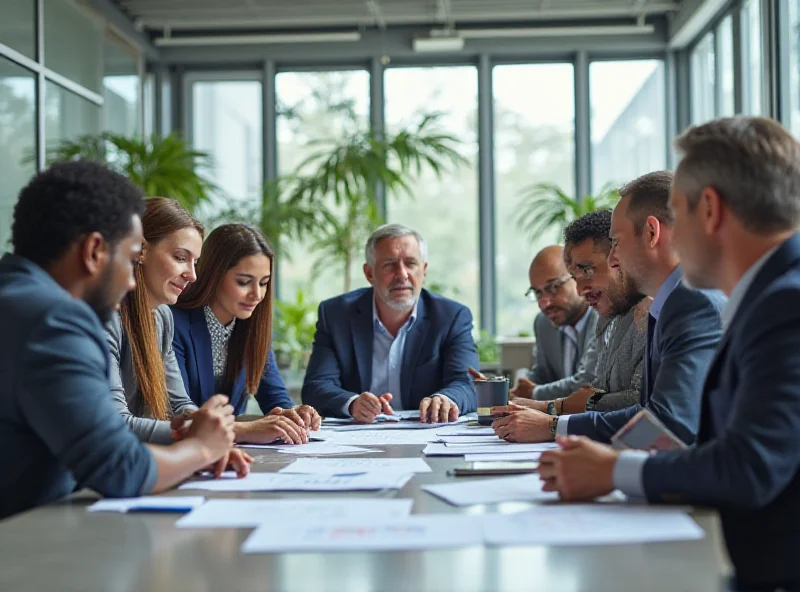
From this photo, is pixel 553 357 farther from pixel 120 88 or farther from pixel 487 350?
pixel 120 88

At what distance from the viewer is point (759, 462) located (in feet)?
4.57

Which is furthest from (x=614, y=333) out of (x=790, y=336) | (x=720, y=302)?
(x=790, y=336)

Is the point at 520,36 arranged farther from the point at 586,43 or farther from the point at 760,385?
the point at 760,385

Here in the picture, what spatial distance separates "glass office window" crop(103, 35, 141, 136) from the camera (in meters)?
7.70

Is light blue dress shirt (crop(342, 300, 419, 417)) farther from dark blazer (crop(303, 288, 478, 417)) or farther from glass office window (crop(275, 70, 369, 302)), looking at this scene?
glass office window (crop(275, 70, 369, 302))

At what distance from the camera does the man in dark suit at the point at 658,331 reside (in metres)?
2.20

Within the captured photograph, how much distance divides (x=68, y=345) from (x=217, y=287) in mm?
1879

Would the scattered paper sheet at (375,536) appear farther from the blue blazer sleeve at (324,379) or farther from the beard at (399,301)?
the beard at (399,301)

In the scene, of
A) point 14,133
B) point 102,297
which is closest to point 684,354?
point 102,297

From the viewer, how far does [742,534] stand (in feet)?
4.74

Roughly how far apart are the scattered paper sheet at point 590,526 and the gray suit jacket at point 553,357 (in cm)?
252

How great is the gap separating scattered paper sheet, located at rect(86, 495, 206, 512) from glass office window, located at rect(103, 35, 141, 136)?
6449mm

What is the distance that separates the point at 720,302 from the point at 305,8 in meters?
6.54

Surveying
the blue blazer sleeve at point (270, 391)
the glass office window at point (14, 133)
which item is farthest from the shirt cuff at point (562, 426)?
the glass office window at point (14, 133)
